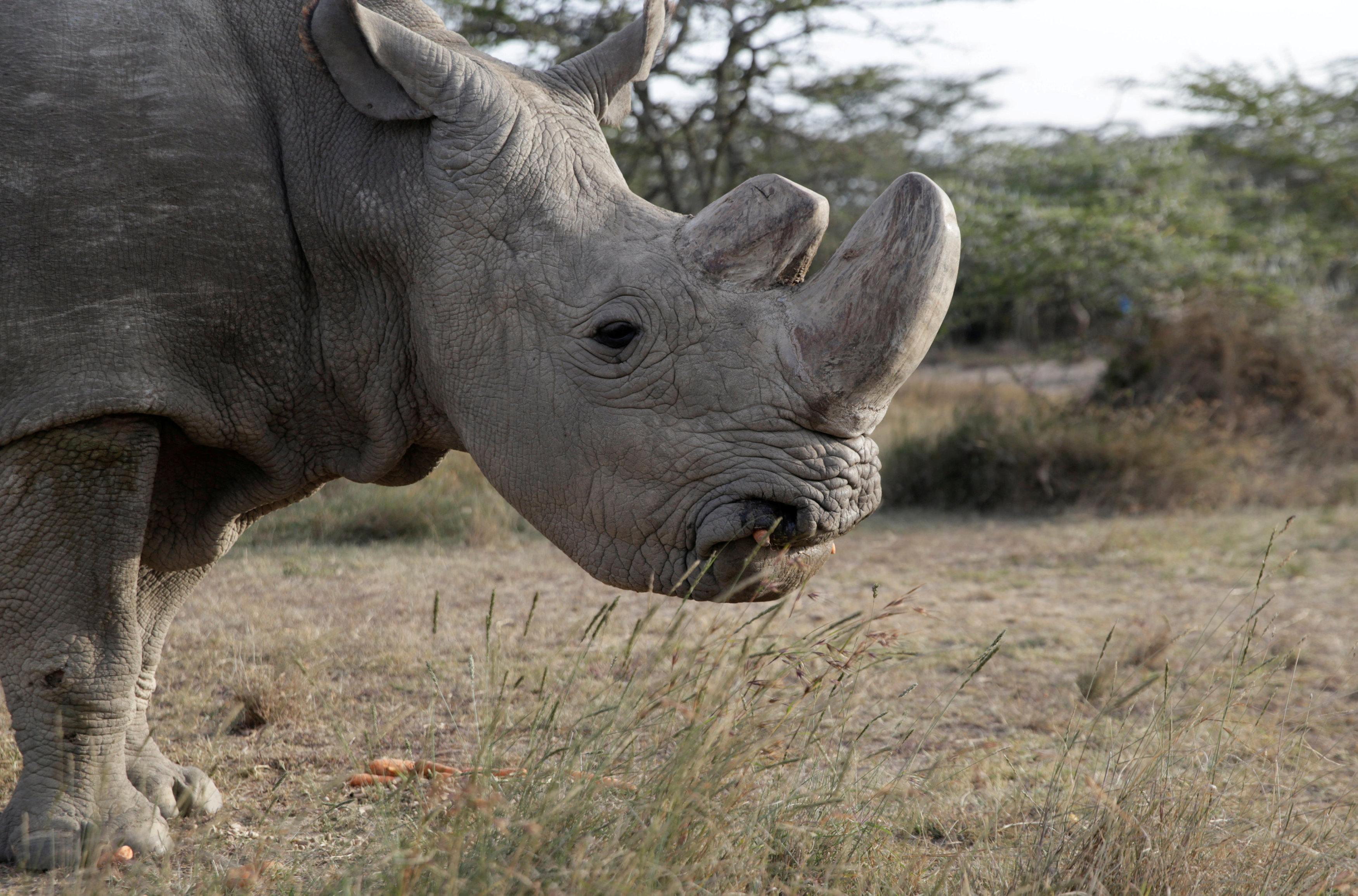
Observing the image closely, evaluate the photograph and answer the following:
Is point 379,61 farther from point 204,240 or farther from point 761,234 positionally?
point 761,234

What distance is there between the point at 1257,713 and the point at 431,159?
3651 mm

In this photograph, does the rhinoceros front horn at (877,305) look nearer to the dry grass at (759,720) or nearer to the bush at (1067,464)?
the dry grass at (759,720)

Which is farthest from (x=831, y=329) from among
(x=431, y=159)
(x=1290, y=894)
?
(x=1290, y=894)

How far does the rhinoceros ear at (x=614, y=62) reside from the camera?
11.4 ft

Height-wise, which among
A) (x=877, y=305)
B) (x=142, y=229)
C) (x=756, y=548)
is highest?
(x=142, y=229)

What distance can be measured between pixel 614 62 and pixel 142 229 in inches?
55.7

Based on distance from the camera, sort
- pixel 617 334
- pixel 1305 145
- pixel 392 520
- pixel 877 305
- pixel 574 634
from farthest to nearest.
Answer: pixel 1305 145 → pixel 392 520 → pixel 574 634 → pixel 617 334 → pixel 877 305

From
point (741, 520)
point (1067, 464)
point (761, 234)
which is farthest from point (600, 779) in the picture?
point (1067, 464)

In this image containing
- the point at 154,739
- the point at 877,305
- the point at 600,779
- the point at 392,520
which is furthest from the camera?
the point at 392,520

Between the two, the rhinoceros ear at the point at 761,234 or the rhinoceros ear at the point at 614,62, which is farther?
the rhinoceros ear at the point at 614,62

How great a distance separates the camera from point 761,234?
2818mm

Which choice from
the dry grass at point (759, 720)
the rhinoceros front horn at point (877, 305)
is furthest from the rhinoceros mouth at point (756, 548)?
the rhinoceros front horn at point (877, 305)

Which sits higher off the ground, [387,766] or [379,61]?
[379,61]

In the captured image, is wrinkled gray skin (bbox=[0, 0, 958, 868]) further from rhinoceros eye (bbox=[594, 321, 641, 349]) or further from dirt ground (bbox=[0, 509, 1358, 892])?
dirt ground (bbox=[0, 509, 1358, 892])
